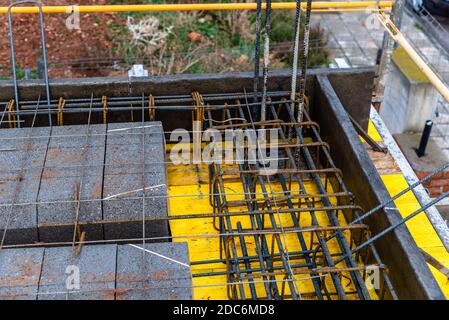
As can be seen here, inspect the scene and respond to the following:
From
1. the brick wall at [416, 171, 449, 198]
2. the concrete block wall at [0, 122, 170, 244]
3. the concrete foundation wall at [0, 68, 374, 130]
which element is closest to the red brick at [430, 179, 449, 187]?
the brick wall at [416, 171, 449, 198]

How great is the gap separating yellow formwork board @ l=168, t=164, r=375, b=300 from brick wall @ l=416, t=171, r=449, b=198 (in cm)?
442

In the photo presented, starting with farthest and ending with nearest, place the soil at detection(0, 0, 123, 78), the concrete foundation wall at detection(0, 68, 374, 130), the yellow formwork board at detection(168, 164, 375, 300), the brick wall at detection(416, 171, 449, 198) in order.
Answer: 1. the soil at detection(0, 0, 123, 78)
2. the brick wall at detection(416, 171, 449, 198)
3. the concrete foundation wall at detection(0, 68, 374, 130)
4. the yellow formwork board at detection(168, 164, 375, 300)

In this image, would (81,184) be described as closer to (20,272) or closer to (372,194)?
(20,272)

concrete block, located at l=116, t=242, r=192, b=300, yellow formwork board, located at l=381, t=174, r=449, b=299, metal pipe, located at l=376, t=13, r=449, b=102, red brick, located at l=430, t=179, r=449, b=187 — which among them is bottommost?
concrete block, located at l=116, t=242, r=192, b=300

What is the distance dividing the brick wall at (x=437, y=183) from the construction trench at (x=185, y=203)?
340 cm

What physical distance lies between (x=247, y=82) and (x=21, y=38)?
9.53 meters

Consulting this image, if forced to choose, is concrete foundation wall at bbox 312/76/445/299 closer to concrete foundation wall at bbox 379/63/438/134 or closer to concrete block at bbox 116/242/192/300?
concrete block at bbox 116/242/192/300

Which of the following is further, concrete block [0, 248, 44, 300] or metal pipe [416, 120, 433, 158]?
metal pipe [416, 120, 433, 158]

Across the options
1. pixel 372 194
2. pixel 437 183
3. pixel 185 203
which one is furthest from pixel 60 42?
pixel 372 194

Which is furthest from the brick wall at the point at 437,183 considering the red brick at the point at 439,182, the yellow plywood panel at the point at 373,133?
the yellow plywood panel at the point at 373,133

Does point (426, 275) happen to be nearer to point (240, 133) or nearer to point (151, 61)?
point (240, 133)

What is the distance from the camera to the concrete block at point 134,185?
17.6ft

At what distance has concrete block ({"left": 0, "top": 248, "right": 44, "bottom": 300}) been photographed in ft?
14.7
